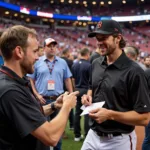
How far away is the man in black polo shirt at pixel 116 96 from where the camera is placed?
259cm

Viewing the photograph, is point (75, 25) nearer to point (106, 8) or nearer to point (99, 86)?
point (106, 8)

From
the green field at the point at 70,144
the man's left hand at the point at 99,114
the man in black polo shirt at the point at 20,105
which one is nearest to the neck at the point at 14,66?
the man in black polo shirt at the point at 20,105

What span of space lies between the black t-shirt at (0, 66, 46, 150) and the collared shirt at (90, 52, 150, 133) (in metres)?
1.00

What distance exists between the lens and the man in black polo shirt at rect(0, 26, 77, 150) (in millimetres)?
1850

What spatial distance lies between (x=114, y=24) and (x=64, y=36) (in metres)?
38.4

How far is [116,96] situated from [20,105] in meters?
1.16

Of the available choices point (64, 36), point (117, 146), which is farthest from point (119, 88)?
point (64, 36)

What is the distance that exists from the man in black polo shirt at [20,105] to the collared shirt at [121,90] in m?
0.76

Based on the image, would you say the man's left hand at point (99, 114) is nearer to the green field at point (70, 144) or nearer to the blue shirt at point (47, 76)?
the blue shirt at point (47, 76)

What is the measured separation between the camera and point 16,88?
1868mm

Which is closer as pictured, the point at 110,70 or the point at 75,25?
the point at 110,70

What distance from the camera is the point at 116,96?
8.92ft

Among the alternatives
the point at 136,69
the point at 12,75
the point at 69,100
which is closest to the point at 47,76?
the point at 136,69

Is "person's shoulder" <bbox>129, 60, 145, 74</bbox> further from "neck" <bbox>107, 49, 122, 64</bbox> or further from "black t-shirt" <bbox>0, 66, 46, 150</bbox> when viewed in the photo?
"black t-shirt" <bbox>0, 66, 46, 150</bbox>
